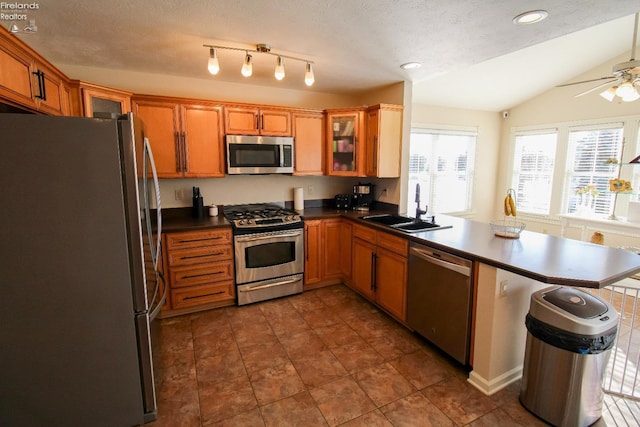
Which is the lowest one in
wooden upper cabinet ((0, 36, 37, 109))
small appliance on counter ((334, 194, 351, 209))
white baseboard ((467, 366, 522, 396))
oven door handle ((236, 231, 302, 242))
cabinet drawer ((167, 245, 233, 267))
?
white baseboard ((467, 366, 522, 396))

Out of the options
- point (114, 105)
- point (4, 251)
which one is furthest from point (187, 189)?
point (4, 251)

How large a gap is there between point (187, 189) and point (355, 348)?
8.29 ft

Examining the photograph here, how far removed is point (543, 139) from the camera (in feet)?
17.6

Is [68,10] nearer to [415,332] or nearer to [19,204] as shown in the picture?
[19,204]

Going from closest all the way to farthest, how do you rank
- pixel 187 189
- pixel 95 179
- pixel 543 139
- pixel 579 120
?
pixel 95 179, pixel 187 189, pixel 579 120, pixel 543 139

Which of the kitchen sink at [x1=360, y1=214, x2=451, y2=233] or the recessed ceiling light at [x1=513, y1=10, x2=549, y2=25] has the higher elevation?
the recessed ceiling light at [x1=513, y1=10, x2=549, y2=25]

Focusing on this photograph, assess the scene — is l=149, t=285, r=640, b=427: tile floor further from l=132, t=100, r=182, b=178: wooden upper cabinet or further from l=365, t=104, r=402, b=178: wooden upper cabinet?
l=365, t=104, r=402, b=178: wooden upper cabinet

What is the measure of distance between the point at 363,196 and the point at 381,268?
1399 millimetres

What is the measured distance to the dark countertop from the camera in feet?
5.39

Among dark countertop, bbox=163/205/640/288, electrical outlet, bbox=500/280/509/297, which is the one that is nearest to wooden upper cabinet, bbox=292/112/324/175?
dark countertop, bbox=163/205/640/288

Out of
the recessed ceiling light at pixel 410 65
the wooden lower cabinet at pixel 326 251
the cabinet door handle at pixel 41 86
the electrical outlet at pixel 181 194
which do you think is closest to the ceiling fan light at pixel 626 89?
the recessed ceiling light at pixel 410 65

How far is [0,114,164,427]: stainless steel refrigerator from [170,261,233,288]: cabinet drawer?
1.34m

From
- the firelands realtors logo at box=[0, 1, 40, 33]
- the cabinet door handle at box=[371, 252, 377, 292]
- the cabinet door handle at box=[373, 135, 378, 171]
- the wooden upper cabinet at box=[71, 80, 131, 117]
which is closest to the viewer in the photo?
the firelands realtors logo at box=[0, 1, 40, 33]

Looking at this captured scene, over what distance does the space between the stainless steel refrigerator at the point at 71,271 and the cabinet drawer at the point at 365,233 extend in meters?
2.10
